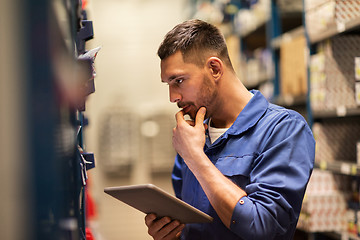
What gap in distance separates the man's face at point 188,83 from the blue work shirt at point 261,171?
6.0 inches

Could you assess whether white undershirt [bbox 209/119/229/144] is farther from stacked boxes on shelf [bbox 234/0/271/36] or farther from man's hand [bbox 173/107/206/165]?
stacked boxes on shelf [bbox 234/0/271/36]

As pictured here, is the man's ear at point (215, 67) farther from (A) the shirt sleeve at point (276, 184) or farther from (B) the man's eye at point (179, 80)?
(A) the shirt sleeve at point (276, 184)

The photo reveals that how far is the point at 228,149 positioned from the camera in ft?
5.43

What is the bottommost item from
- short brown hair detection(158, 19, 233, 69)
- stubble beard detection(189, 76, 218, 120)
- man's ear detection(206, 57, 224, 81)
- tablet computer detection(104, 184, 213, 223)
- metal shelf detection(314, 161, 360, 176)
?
metal shelf detection(314, 161, 360, 176)

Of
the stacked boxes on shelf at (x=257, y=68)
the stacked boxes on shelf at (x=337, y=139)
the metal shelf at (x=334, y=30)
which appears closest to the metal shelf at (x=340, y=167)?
the stacked boxes on shelf at (x=337, y=139)

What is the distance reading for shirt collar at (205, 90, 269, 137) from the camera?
1.63 metres

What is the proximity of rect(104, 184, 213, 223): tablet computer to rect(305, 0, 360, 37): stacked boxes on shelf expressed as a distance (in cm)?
206

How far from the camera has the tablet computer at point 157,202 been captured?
4.36 feet

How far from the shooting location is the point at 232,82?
1.70 metres

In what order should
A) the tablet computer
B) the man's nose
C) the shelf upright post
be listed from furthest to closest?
the shelf upright post
the man's nose
the tablet computer

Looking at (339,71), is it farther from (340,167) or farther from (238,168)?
(238,168)

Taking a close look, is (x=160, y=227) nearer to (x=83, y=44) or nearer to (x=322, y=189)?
(x=83, y=44)

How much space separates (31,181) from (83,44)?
1.26 metres

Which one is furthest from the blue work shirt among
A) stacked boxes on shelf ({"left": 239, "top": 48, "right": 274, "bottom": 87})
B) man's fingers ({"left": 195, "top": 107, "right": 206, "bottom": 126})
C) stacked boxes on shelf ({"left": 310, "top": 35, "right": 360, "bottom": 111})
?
stacked boxes on shelf ({"left": 239, "top": 48, "right": 274, "bottom": 87})
